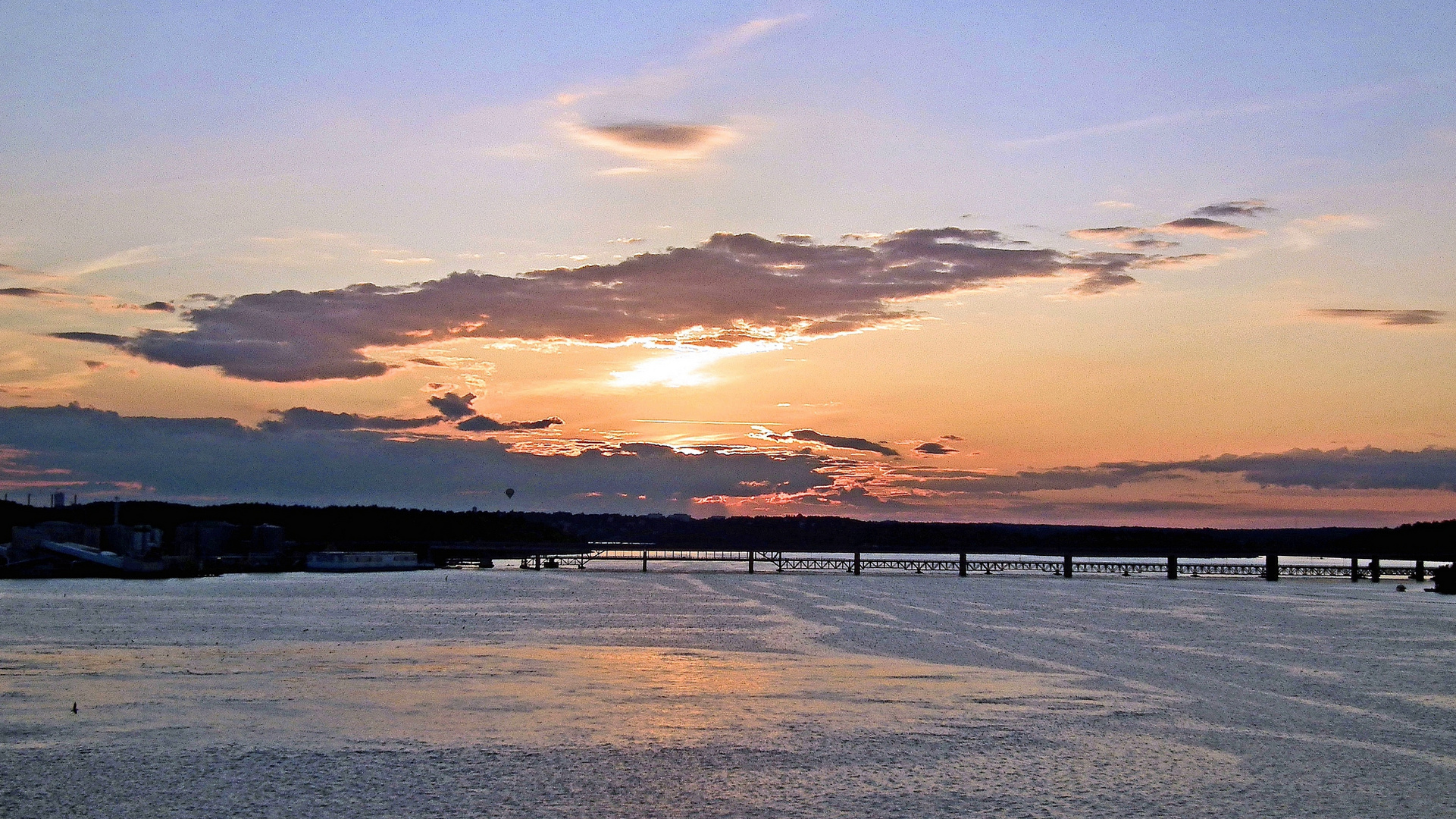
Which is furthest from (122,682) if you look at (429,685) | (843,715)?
(843,715)

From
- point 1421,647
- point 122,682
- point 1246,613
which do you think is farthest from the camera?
point 1246,613

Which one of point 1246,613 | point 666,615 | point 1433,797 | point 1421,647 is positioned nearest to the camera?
point 1433,797

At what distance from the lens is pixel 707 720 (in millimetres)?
43531

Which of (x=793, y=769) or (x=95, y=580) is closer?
(x=793, y=769)

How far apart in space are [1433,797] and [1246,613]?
97.4 m

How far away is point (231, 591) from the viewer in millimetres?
145375

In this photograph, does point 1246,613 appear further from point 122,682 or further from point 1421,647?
point 122,682

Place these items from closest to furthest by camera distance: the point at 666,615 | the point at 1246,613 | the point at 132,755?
the point at 132,755, the point at 666,615, the point at 1246,613

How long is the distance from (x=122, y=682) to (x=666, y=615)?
5868 centimetres

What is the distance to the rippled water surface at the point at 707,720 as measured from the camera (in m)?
31.9

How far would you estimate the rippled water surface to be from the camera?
31.9 meters

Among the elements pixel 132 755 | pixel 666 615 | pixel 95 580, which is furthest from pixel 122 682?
pixel 95 580

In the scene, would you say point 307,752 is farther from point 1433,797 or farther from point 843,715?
point 1433,797

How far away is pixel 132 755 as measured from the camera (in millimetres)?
35500
